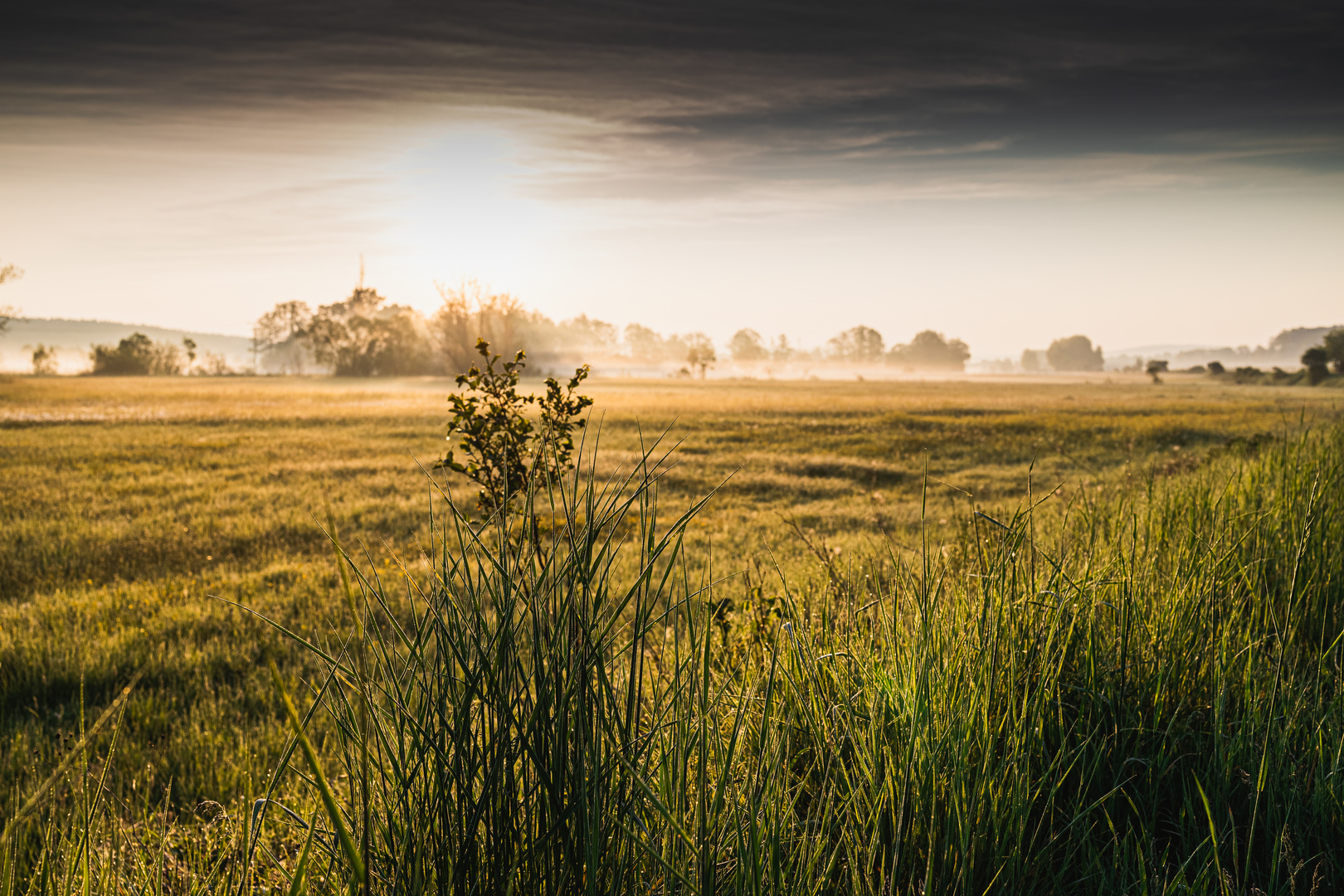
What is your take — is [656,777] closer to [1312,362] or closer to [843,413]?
[843,413]

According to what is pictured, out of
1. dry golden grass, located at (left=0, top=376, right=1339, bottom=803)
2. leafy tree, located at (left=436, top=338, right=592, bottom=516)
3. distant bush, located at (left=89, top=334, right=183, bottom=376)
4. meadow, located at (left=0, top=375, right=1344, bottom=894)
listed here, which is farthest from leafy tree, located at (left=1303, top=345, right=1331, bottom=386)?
distant bush, located at (left=89, top=334, right=183, bottom=376)

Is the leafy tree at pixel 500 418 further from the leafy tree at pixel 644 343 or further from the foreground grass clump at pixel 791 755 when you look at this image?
the leafy tree at pixel 644 343

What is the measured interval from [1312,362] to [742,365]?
104931 mm

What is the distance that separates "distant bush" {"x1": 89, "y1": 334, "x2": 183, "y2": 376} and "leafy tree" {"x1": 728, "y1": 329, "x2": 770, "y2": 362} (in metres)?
125

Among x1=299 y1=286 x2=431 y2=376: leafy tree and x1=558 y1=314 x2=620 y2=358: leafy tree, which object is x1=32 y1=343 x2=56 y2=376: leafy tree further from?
x1=558 y1=314 x2=620 y2=358: leafy tree

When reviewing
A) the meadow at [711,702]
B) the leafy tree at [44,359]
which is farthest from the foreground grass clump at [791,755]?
the leafy tree at [44,359]

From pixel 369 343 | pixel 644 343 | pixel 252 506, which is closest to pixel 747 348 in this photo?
pixel 644 343

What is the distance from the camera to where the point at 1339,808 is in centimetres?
179

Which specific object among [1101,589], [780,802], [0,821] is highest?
[1101,589]

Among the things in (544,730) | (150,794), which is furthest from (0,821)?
(544,730)

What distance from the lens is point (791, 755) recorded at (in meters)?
2.09

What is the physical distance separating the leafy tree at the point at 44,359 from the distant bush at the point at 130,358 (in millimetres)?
4419

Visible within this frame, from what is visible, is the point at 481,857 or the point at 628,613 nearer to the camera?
the point at 481,857

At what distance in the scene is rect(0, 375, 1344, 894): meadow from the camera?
1334 mm
